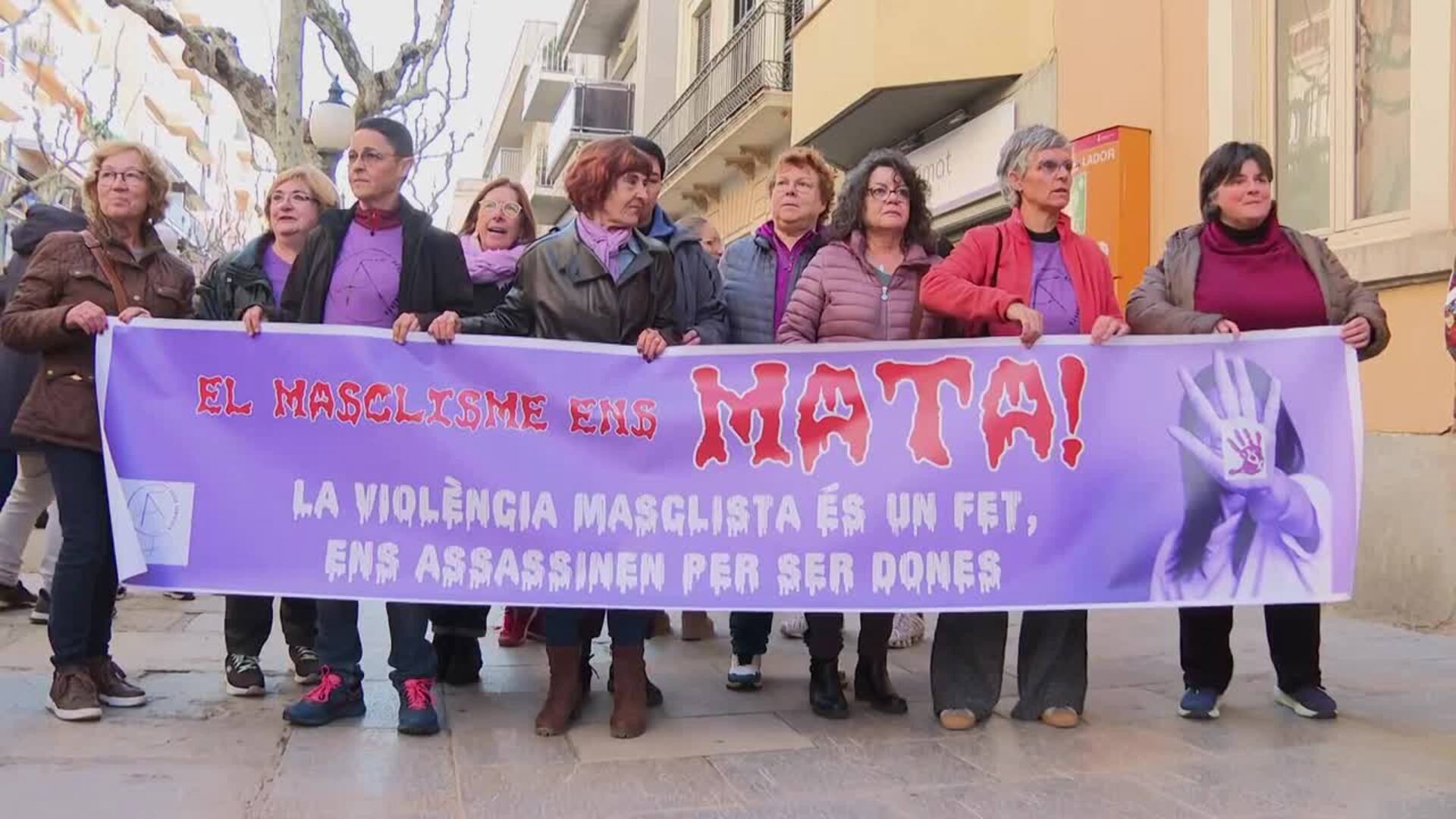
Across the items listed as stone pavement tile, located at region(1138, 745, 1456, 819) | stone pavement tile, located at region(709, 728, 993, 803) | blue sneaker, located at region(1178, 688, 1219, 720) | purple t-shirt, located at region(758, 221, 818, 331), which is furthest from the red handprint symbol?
purple t-shirt, located at region(758, 221, 818, 331)

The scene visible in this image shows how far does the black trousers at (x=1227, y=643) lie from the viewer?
414cm

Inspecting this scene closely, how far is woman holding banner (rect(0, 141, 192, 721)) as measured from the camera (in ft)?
12.7

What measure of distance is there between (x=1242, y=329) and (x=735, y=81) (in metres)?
13.9

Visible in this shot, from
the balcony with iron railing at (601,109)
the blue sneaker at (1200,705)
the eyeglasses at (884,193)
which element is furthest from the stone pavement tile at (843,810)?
the balcony with iron railing at (601,109)

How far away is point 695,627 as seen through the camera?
587 cm

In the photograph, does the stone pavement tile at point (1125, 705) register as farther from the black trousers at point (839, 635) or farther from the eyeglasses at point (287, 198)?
the eyeglasses at point (287, 198)

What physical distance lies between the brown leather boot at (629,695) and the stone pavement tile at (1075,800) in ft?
3.55

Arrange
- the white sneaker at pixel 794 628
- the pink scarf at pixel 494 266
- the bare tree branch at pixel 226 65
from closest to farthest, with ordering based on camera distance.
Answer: the pink scarf at pixel 494 266 → the white sneaker at pixel 794 628 → the bare tree branch at pixel 226 65

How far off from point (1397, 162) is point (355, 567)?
18.9 ft

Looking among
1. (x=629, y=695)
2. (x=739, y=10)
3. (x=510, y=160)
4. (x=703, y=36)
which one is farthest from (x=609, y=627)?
(x=510, y=160)

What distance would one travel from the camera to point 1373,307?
3945 millimetres

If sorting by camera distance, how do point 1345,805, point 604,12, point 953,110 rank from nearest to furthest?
1. point 1345,805
2. point 953,110
3. point 604,12

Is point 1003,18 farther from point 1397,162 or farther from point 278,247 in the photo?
point 278,247

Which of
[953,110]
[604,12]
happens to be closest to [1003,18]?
[953,110]
